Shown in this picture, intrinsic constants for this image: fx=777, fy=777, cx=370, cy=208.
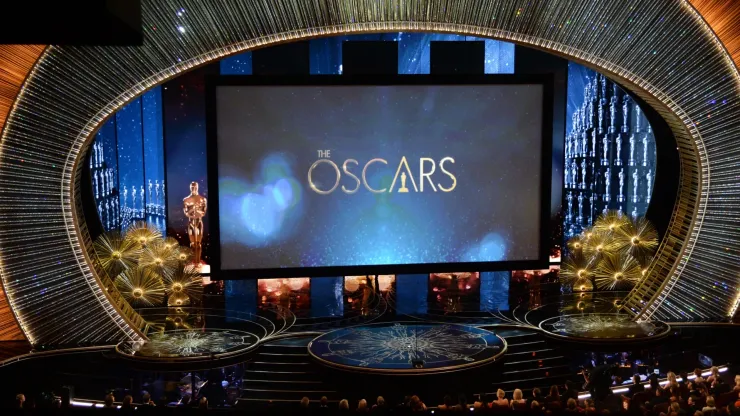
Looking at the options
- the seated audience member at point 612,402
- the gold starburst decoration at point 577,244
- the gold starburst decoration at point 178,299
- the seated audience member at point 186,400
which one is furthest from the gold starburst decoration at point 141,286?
the gold starburst decoration at point 577,244

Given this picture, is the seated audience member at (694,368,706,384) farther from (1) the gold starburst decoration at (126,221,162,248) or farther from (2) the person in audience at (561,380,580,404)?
(1) the gold starburst decoration at (126,221,162,248)

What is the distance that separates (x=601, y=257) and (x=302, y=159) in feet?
9.93

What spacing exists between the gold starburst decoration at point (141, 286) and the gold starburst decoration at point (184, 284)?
1.16 ft

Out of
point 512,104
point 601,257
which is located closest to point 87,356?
point 512,104

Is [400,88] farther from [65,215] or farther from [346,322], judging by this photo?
[65,215]

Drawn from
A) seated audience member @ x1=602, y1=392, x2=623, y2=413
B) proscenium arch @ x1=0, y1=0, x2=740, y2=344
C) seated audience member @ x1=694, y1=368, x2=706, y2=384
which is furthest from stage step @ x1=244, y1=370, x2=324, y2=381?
seated audience member @ x1=694, y1=368, x2=706, y2=384

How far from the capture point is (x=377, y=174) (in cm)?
693

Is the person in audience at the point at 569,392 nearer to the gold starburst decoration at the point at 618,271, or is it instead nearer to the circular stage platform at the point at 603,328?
the circular stage platform at the point at 603,328

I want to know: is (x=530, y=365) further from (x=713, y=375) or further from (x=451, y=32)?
(x=451, y=32)

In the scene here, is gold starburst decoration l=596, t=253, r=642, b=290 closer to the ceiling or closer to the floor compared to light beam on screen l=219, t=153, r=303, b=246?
closer to the floor

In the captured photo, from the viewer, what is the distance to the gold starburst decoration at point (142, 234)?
22.9 ft

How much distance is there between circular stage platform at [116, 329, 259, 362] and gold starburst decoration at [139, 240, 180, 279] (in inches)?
44.8

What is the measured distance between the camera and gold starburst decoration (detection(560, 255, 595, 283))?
7492 mm

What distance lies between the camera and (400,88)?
6797mm
